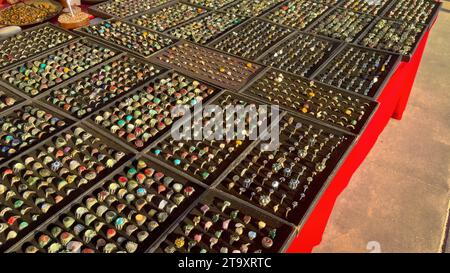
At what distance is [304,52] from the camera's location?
9.92ft

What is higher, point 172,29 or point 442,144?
point 172,29

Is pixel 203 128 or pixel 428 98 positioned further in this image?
pixel 428 98

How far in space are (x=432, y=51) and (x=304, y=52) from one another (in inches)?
158

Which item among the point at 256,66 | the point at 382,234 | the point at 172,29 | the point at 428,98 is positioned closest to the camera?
the point at 256,66

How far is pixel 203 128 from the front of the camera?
7.15ft

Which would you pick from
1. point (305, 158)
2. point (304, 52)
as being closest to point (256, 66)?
point (304, 52)

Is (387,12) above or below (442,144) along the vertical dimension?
above

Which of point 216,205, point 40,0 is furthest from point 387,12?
point 40,0

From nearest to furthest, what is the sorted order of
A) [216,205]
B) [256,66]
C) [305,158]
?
[216,205] → [305,158] → [256,66]
